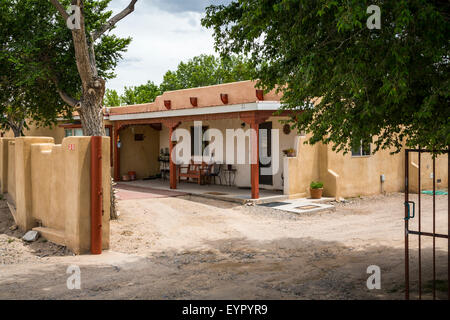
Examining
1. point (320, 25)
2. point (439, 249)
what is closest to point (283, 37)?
point (320, 25)

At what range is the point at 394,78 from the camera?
14.4 ft

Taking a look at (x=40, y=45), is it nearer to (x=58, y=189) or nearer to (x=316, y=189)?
(x=58, y=189)

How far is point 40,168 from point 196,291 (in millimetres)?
5549

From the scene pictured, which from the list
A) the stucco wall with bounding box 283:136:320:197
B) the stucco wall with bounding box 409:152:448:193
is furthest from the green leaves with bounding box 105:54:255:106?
the stucco wall with bounding box 283:136:320:197

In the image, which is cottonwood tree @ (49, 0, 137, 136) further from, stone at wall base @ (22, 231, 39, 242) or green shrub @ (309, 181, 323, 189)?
green shrub @ (309, 181, 323, 189)

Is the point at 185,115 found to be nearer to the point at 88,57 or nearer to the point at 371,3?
the point at 88,57

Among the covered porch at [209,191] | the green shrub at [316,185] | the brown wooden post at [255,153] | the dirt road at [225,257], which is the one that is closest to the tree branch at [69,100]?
→ the dirt road at [225,257]

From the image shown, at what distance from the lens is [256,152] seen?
13047 millimetres

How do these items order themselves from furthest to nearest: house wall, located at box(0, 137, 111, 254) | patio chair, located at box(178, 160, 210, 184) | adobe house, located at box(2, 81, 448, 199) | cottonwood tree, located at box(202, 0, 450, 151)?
patio chair, located at box(178, 160, 210, 184) → adobe house, located at box(2, 81, 448, 199) → house wall, located at box(0, 137, 111, 254) → cottonwood tree, located at box(202, 0, 450, 151)

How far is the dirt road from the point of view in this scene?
19.2 ft

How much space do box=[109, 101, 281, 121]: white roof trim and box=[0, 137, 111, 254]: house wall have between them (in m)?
5.55

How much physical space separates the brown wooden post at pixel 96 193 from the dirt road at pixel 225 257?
0.39 m

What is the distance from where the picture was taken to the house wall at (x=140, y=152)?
1998 cm

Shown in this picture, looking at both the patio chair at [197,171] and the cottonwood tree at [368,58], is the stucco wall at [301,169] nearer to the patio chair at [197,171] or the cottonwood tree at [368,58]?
the patio chair at [197,171]
